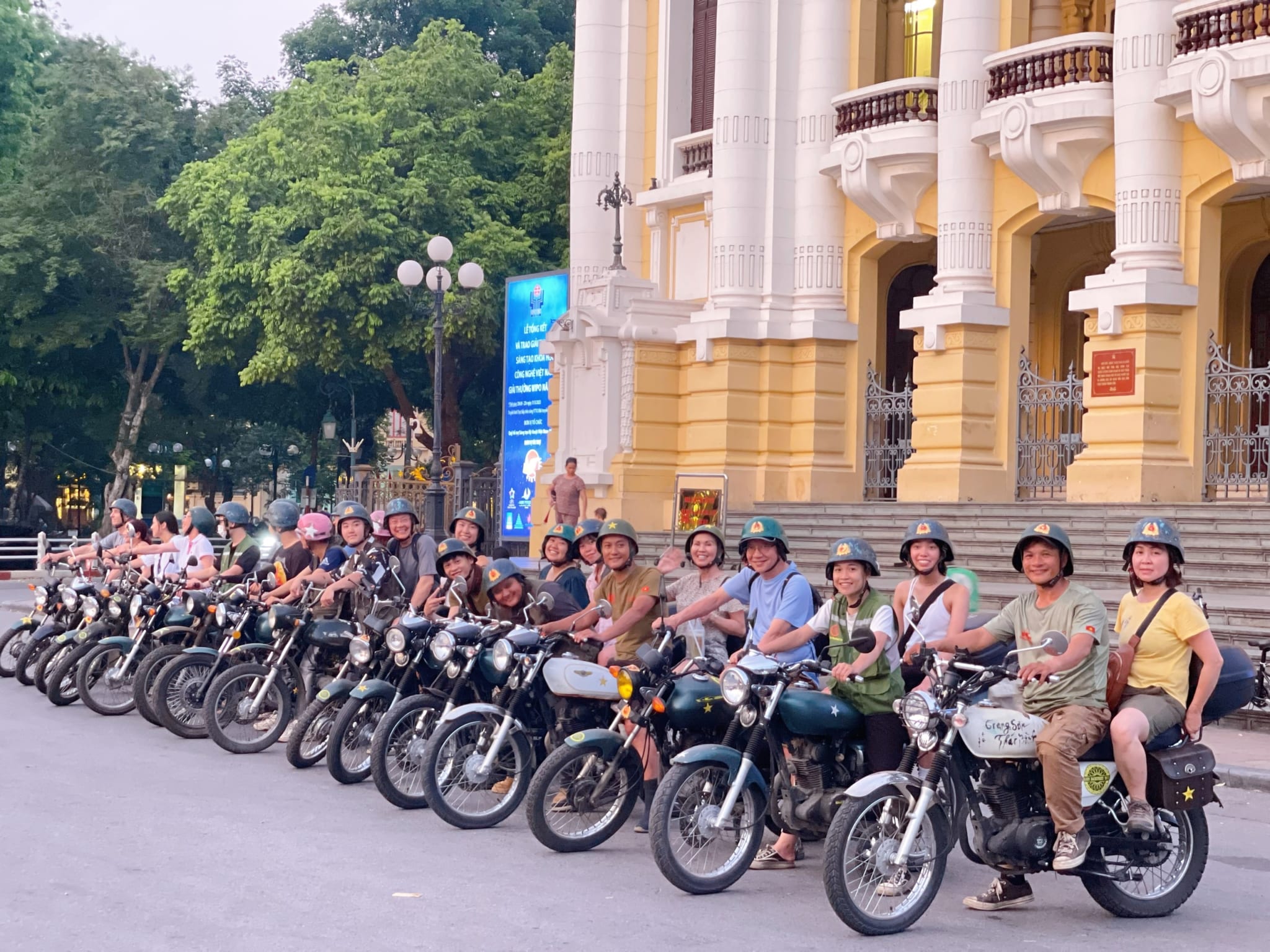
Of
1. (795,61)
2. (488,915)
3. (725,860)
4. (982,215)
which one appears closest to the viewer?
(488,915)

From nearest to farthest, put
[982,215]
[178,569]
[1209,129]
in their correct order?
[178,569], [1209,129], [982,215]

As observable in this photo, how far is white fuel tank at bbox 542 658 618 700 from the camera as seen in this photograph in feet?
31.7

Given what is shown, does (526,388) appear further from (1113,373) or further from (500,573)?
(500,573)

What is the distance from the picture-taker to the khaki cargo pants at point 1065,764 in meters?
7.36

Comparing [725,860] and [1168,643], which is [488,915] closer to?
[725,860]

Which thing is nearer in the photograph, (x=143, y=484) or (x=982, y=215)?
(x=982, y=215)

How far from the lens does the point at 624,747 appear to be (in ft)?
29.4

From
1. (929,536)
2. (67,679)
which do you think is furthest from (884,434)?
(929,536)

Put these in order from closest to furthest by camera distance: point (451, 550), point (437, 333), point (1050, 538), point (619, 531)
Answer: point (1050, 538) → point (619, 531) → point (451, 550) → point (437, 333)

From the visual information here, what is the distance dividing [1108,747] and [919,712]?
0.93 meters

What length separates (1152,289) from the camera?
69.9 feet

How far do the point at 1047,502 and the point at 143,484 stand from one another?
195 ft

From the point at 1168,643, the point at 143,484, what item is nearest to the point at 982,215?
the point at 1168,643

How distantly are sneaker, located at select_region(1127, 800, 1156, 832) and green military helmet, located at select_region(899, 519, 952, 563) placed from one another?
1666 mm
